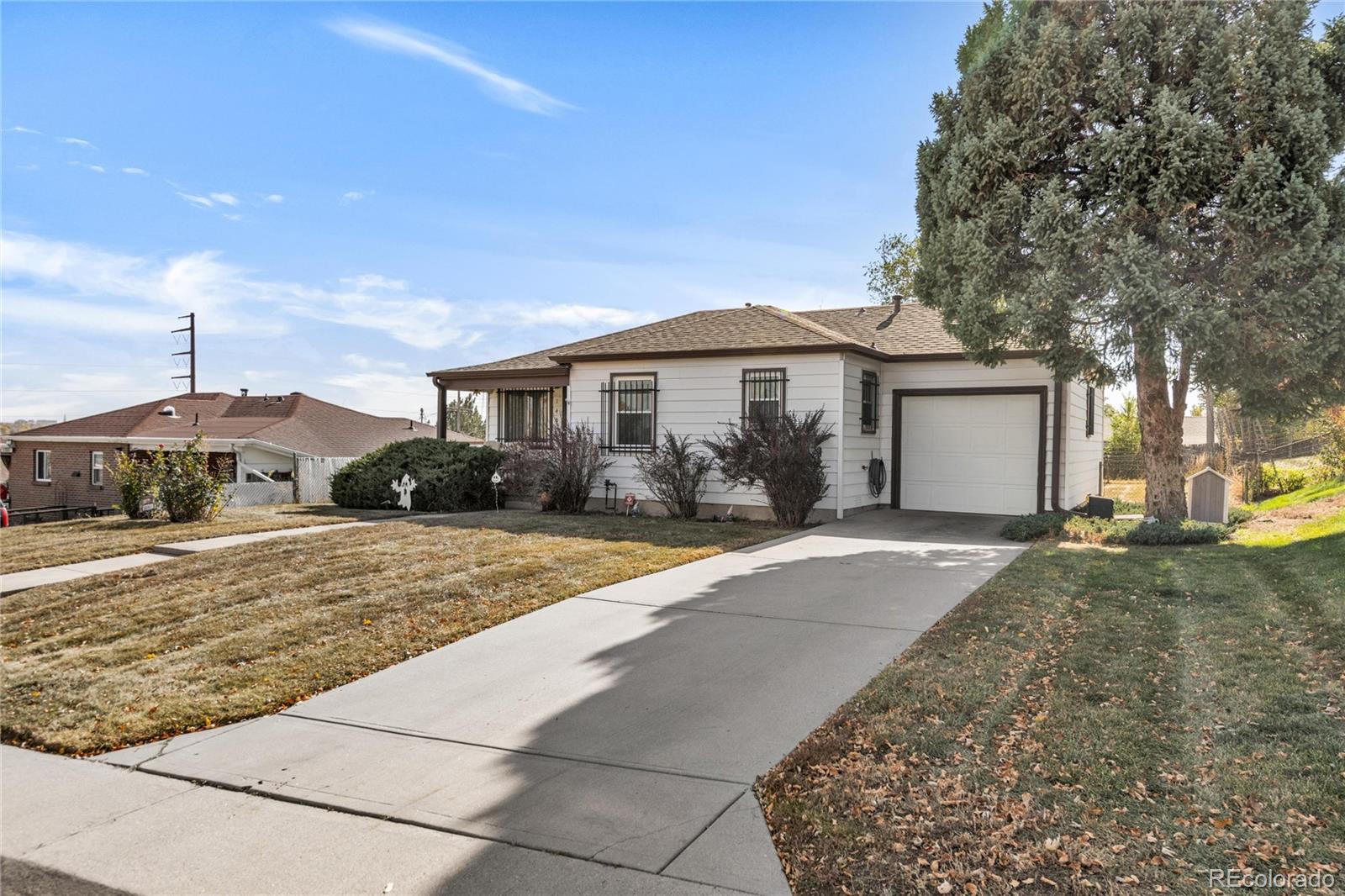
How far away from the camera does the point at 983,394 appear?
44.7 feet

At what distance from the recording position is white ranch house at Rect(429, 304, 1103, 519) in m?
13.2

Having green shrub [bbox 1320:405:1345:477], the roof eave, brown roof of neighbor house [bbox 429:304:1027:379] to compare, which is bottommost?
green shrub [bbox 1320:405:1345:477]

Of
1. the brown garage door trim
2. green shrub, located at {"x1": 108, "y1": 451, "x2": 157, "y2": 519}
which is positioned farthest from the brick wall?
the brown garage door trim

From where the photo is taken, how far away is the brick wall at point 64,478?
2753cm

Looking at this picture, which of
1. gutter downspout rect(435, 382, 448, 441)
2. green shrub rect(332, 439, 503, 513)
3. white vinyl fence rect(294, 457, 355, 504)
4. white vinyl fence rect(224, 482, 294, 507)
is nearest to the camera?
green shrub rect(332, 439, 503, 513)

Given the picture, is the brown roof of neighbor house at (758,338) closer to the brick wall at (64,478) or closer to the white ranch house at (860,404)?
the white ranch house at (860,404)

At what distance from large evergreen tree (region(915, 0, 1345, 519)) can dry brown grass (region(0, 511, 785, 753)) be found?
520 centimetres

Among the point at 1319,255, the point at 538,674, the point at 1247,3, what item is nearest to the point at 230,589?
the point at 538,674

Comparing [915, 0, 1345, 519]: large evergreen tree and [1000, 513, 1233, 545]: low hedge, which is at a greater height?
[915, 0, 1345, 519]: large evergreen tree

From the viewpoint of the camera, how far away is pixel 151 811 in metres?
3.49

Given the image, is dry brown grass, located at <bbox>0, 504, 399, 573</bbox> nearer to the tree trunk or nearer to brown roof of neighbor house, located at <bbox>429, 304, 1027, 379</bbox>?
brown roof of neighbor house, located at <bbox>429, 304, 1027, 379</bbox>

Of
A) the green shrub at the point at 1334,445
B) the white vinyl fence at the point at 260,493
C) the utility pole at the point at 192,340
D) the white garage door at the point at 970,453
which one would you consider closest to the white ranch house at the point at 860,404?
the white garage door at the point at 970,453

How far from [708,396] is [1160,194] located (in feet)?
24.1

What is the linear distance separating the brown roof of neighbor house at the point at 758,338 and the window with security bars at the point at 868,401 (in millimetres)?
446
